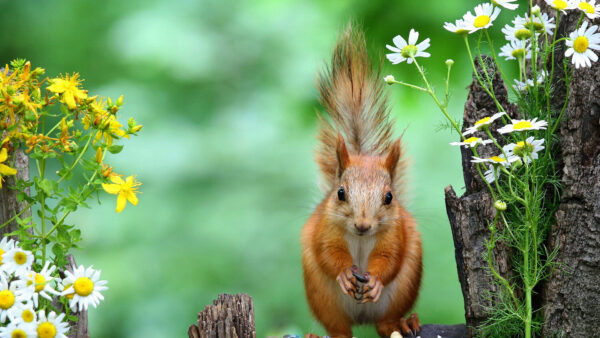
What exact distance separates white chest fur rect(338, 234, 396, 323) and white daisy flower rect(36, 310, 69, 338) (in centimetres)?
95

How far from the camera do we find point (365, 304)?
8.96 feet

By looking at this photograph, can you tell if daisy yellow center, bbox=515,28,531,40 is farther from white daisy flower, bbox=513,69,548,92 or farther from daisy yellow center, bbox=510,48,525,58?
white daisy flower, bbox=513,69,548,92

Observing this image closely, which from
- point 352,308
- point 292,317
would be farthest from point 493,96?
point 292,317

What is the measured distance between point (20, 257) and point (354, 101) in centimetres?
124

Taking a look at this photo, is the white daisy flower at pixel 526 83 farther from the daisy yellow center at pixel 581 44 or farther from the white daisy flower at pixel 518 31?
the daisy yellow center at pixel 581 44

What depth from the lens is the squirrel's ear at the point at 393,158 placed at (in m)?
2.60

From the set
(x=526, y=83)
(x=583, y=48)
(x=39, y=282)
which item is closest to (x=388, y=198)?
(x=526, y=83)

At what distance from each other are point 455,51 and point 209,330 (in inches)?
68.2

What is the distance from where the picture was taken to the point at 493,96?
218 centimetres

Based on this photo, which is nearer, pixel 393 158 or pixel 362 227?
pixel 362 227

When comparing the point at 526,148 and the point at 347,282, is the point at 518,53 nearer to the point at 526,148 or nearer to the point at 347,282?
the point at 526,148

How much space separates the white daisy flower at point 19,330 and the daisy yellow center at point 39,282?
93 mm

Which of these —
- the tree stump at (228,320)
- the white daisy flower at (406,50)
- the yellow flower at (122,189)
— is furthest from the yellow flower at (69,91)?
the white daisy flower at (406,50)

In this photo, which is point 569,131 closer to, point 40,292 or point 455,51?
point 455,51
